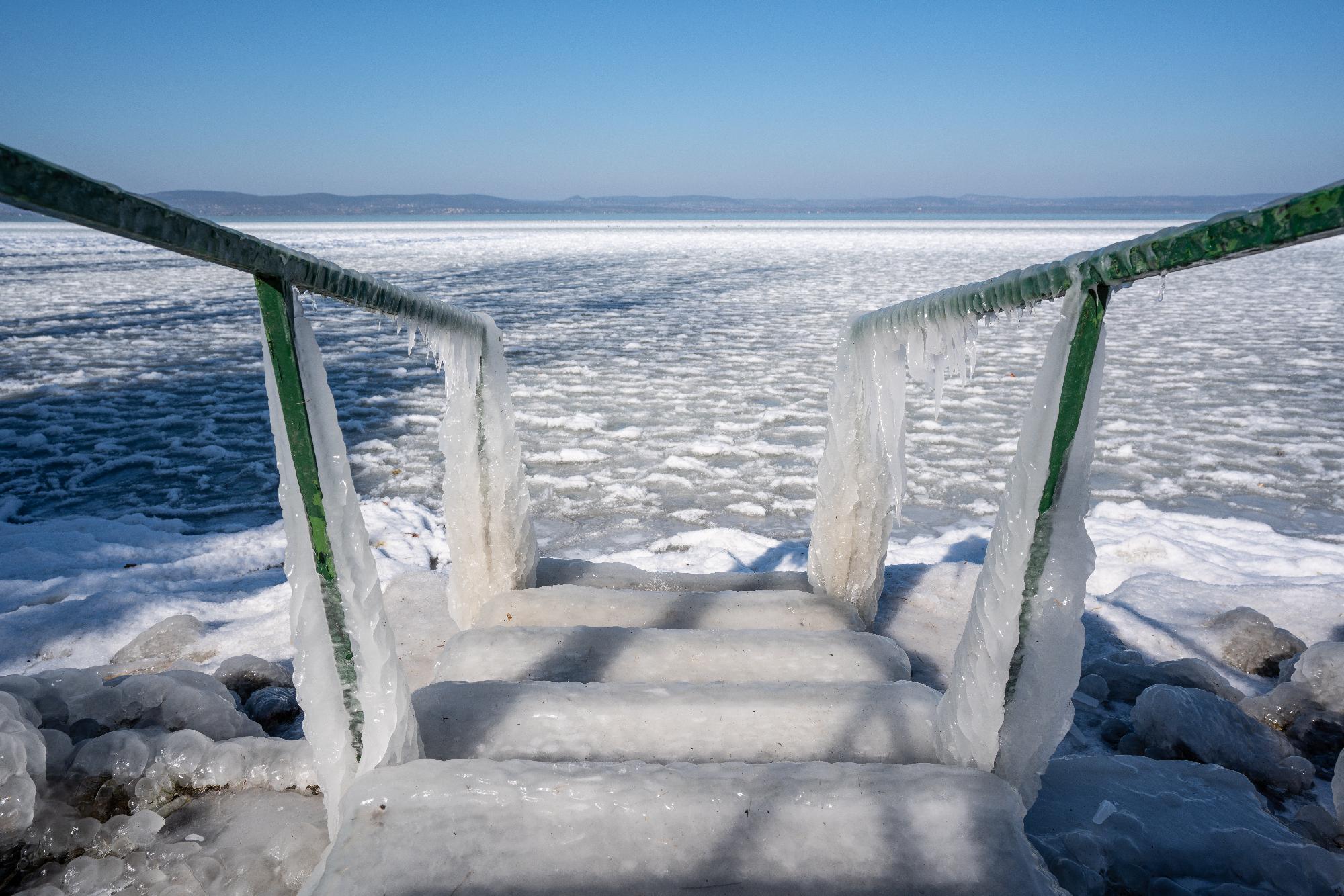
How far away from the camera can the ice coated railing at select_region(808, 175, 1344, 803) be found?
862 mm

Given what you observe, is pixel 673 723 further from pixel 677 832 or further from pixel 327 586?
pixel 327 586

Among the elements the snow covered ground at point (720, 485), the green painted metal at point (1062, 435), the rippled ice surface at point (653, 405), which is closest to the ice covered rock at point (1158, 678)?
the snow covered ground at point (720, 485)

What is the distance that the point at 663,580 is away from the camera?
8.54 ft

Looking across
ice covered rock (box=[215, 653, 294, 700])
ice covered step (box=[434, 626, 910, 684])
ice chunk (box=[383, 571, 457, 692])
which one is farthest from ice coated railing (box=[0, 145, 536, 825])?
ice covered rock (box=[215, 653, 294, 700])

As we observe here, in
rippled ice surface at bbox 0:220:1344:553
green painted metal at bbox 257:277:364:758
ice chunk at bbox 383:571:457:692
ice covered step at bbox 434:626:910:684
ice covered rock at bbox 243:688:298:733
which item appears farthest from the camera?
rippled ice surface at bbox 0:220:1344:553

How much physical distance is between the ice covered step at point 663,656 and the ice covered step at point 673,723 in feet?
0.70

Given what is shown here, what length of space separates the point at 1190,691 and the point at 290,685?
2543mm

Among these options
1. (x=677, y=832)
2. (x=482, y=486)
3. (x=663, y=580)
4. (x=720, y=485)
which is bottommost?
(x=720, y=485)

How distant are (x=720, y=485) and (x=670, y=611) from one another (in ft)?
7.23

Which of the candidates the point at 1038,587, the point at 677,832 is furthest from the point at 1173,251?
the point at 677,832

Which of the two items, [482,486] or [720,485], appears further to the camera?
[720,485]

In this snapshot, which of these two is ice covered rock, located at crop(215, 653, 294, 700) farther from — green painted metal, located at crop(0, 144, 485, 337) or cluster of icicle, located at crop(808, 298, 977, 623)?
cluster of icicle, located at crop(808, 298, 977, 623)

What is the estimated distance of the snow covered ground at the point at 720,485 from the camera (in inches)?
81.2

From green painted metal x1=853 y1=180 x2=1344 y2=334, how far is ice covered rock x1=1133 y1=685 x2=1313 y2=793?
1413 millimetres
